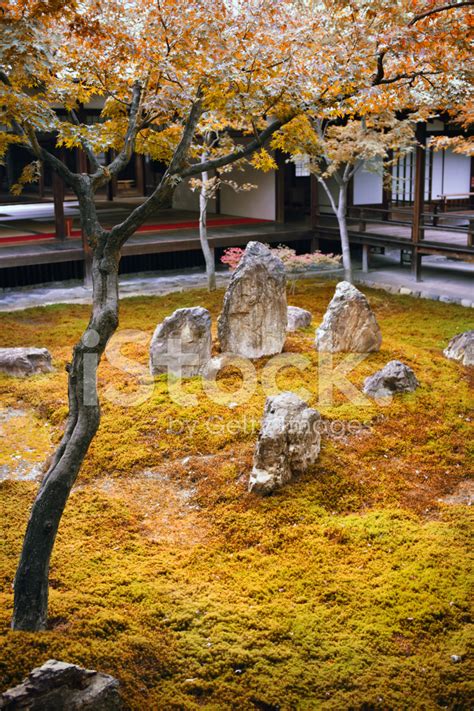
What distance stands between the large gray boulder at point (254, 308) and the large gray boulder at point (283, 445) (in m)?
3.49

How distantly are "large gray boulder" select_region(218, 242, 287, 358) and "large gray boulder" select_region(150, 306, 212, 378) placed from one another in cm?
79

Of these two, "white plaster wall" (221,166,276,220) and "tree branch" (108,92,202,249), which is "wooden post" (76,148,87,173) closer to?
"white plaster wall" (221,166,276,220)

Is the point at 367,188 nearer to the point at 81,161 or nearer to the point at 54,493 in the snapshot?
the point at 81,161

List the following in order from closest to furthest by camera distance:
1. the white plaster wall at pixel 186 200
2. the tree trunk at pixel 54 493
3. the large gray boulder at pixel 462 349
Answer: the tree trunk at pixel 54 493 → the large gray boulder at pixel 462 349 → the white plaster wall at pixel 186 200

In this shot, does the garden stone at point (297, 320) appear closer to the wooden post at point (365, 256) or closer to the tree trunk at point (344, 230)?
the tree trunk at point (344, 230)

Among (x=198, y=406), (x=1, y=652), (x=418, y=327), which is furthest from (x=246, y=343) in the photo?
(x=1, y=652)

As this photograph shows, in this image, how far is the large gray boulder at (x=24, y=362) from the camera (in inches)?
465

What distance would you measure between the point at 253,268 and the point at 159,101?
4.31 m

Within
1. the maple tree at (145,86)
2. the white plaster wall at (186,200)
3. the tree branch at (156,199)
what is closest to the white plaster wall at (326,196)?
the white plaster wall at (186,200)

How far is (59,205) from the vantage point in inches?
742

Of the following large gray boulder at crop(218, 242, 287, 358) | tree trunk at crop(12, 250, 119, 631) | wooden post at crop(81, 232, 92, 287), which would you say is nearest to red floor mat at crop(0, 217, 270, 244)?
wooden post at crop(81, 232, 92, 287)

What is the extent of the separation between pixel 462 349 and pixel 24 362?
6965 millimetres

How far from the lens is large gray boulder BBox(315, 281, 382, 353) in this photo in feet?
40.4

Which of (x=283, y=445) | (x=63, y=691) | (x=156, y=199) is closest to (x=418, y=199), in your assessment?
(x=283, y=445)
